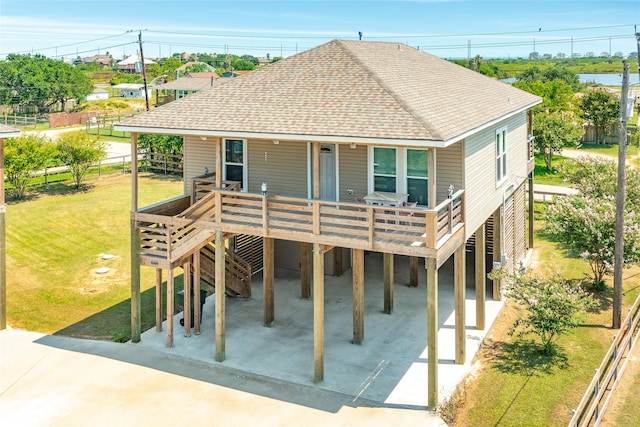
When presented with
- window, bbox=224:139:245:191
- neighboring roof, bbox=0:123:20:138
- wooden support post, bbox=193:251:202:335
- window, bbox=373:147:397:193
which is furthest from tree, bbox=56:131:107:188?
window, bbox=373:147:397:193

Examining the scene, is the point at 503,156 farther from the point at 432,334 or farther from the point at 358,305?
the point at 432,334

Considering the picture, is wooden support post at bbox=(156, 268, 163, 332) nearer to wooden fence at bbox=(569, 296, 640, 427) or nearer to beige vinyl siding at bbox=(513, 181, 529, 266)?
wooden fence at bbox=(569, 296, 640, 427)

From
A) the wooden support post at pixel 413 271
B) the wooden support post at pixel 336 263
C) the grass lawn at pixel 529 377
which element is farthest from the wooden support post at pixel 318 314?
the wooden support post at pixel 336 263

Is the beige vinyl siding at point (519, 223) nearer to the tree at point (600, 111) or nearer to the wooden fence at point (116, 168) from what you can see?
the wooden fence at point (116, 168)

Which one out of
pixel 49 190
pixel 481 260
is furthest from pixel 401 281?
pixel 49 190

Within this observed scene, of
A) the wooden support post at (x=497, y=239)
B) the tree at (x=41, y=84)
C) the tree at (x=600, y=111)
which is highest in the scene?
the tree at (x=41, y=84)

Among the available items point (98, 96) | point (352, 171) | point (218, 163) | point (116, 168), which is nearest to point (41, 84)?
point (98, 96)

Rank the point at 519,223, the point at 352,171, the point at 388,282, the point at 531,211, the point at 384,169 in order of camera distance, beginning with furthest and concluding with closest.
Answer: the point at 531,211
the point at 519,223
the point at 388,282
the point at 352,171
the point at 384,169
